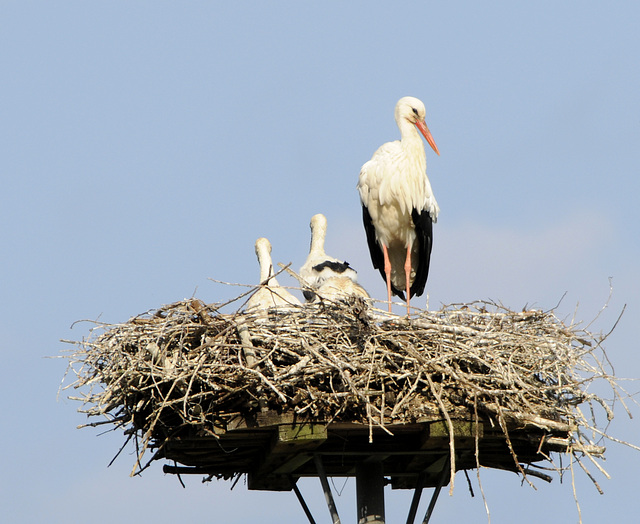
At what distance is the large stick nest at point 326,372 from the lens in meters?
6.11

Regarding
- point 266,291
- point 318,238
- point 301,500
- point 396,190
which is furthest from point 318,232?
point 301,500

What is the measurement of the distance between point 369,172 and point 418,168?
37 cm

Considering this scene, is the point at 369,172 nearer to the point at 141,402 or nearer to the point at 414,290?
the point at 414,290

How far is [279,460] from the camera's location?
6.66 m

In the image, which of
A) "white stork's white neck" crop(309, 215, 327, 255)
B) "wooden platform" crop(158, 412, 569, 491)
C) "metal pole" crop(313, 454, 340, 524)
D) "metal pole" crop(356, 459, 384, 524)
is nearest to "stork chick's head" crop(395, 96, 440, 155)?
"white stork's white neck" crop(309, 215, 327, 255)

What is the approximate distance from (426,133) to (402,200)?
24.8 inches

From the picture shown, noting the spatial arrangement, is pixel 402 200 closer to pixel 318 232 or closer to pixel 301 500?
pixel 318 232

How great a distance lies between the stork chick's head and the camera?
30.6 ft

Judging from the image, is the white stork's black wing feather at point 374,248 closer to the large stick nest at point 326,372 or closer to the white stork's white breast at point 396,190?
the white stork's white breast at point 396,190

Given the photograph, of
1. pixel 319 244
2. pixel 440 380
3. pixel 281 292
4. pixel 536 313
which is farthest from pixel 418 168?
pixel 440 380

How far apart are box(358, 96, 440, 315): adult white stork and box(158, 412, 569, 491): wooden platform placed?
2328 mm

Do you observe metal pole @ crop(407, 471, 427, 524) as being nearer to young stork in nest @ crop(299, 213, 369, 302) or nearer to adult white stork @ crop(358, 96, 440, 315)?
young stork in nest @ crop(299, 213, 369, 302)

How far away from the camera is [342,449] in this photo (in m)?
6.63

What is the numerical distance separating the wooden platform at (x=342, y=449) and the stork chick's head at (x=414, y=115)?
9.61ft
